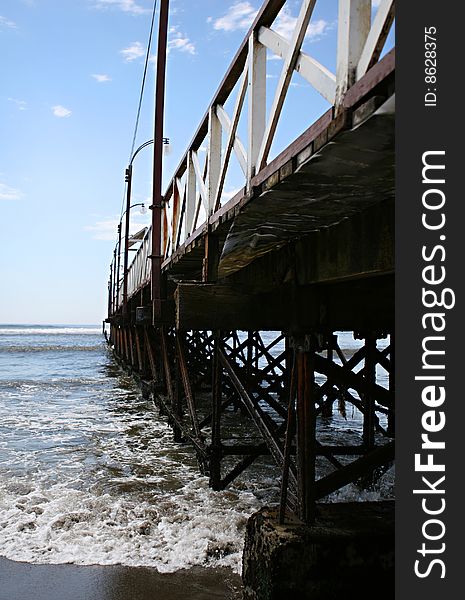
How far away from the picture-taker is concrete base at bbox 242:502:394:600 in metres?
3.77

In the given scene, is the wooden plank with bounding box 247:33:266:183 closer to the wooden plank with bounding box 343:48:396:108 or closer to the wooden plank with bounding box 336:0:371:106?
the wooden plank with bounding box 336:0:371:106

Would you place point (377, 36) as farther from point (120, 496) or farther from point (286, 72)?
point (120, 496)

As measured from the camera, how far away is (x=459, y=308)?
7.21 feet

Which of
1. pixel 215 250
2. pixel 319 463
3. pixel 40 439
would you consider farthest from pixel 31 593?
pixel 40 439

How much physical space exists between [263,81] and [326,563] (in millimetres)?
3036

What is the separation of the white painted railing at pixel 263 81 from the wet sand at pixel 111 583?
2.99m

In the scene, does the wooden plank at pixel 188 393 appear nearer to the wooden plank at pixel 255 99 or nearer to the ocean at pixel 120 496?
the ocean at pixel 120 496

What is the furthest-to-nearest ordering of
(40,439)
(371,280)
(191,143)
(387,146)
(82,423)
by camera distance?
(82,423)
(40,439)
(191,143)
(371,280)
(387,146)

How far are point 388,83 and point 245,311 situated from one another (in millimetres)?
2738

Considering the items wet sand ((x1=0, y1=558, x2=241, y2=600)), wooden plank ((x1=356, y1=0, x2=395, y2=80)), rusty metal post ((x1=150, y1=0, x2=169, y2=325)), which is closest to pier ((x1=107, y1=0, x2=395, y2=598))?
wooden plank ((x1=356, y1=0, x2=395, y2=80))

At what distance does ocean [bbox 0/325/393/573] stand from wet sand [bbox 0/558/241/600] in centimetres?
14

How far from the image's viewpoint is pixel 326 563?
12.5 ft

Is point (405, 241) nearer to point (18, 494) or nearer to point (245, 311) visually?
point (245, 311)

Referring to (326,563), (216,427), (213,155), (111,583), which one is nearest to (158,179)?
(213,155)
